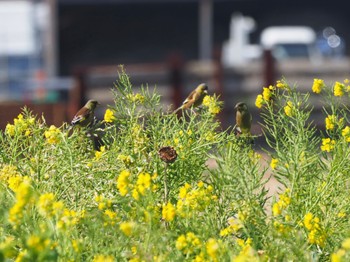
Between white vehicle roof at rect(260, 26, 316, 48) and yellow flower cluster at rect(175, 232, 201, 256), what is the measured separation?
3142 cm

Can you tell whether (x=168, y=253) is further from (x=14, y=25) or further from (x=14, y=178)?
(x=14, y=25)

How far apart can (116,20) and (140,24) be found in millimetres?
805

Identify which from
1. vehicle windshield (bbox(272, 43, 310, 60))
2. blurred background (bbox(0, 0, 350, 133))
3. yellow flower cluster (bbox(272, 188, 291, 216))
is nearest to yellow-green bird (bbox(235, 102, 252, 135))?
yellow flower cluster (bbox(272, 188, 291, 216))

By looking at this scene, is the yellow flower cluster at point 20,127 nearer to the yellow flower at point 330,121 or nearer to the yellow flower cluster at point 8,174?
the yellow flower cluster at point 8,174

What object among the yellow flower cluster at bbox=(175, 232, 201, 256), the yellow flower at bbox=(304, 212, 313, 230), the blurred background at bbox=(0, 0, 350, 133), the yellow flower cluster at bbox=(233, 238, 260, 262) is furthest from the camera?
the blurred background at bbox=(0, 0, 350, 133)

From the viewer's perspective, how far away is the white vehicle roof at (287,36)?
115 feet

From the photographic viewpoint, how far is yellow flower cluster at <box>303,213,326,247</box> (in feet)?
11.2

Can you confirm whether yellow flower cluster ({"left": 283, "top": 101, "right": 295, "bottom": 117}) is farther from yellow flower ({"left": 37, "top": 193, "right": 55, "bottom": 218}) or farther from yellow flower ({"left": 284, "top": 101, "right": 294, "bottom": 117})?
yellow flower ({"left": 37, "top": 193, "right": 55, "bottom": 218})

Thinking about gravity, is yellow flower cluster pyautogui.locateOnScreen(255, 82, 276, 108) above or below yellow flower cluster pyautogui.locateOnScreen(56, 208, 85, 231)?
above

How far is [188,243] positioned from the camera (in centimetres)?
315

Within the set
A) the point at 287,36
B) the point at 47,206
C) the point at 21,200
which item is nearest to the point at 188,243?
the point at 47,206

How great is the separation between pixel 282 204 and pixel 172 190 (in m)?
0.47

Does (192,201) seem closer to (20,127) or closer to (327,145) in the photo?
(327,145)

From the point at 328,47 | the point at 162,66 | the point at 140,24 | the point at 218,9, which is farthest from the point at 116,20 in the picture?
the point at 162,66
